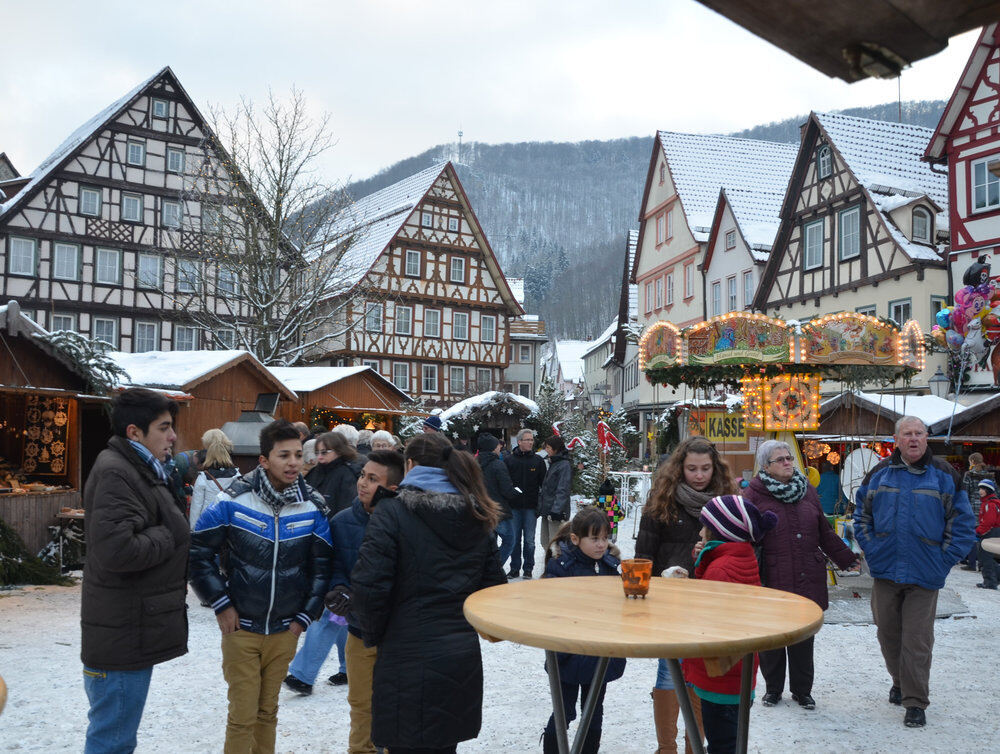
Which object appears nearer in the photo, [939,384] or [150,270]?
[939,384]

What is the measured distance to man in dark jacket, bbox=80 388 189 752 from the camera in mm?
3473

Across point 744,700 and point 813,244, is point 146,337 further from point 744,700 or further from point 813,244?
point 744,700

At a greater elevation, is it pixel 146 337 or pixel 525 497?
pixel 146 337

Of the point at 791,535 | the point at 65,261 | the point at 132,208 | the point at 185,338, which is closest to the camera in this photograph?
the point at 791,535

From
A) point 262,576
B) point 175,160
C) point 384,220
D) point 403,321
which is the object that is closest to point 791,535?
point 262,576

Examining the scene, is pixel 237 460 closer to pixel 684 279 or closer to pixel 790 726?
pixel 790 726

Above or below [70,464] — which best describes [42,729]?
below

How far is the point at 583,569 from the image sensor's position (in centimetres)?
452

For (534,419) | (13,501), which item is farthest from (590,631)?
(534,419)

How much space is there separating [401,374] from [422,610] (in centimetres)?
3580

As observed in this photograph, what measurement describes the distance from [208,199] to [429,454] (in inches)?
1038

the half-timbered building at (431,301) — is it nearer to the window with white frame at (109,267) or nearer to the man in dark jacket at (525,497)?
the window with white frame at (109,267)

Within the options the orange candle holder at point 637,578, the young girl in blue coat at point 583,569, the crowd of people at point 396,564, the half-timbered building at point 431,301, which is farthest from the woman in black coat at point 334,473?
the half-timbered building at point 431,301

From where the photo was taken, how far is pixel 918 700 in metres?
5.62
